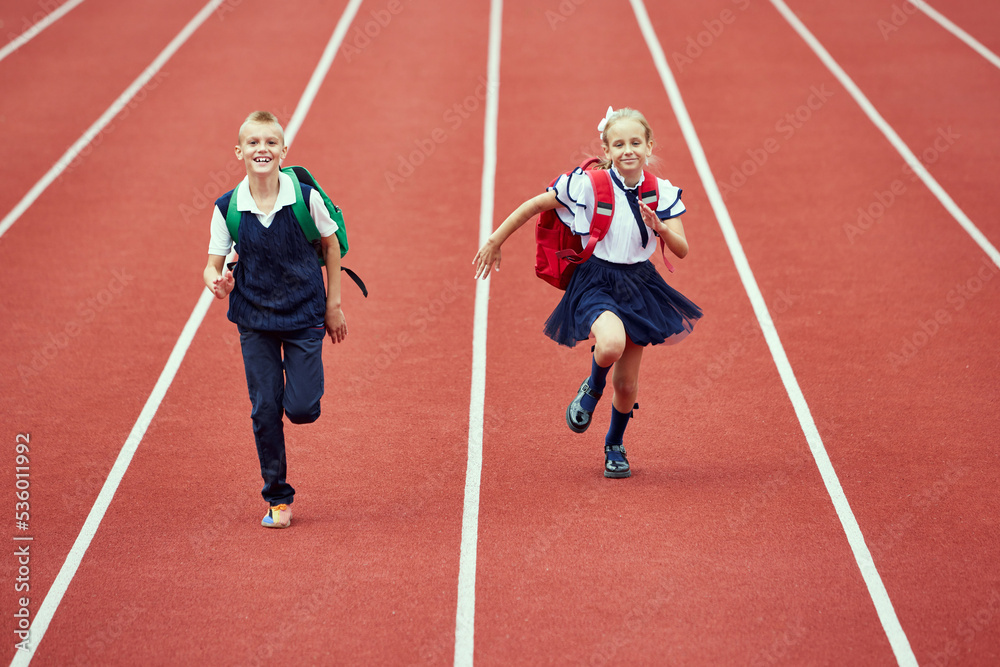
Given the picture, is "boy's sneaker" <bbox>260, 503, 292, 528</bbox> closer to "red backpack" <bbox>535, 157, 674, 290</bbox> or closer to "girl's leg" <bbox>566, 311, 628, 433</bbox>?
"girl's leg" <bbox>566, 311, 628, 433</bbox>

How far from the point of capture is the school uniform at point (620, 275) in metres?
4.41

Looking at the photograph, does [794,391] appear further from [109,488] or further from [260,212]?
[109,488]

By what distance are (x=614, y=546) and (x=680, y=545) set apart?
289 millimetres

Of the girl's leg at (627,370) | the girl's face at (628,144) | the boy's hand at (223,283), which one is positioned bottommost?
the boy's hand at (223,283)

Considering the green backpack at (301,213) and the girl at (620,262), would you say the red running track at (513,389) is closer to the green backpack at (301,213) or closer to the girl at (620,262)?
the girl at (620,262)

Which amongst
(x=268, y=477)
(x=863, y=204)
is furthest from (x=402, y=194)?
(x=268, y=477)

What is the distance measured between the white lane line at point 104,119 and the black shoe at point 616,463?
19.2ft

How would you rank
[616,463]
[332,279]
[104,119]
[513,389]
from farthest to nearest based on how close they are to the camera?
[104,119] → [513,389] → [616,463] → [332,279]

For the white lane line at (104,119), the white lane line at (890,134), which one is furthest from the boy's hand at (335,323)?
the white lane line at (890,134)

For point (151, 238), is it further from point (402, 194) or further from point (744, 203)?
point (744, 203)

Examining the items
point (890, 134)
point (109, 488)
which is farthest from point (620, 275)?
point (890, 134)

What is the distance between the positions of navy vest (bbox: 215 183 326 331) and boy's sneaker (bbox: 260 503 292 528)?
863mm

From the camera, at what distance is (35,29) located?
500 inches

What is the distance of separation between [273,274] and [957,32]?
1122 cm
